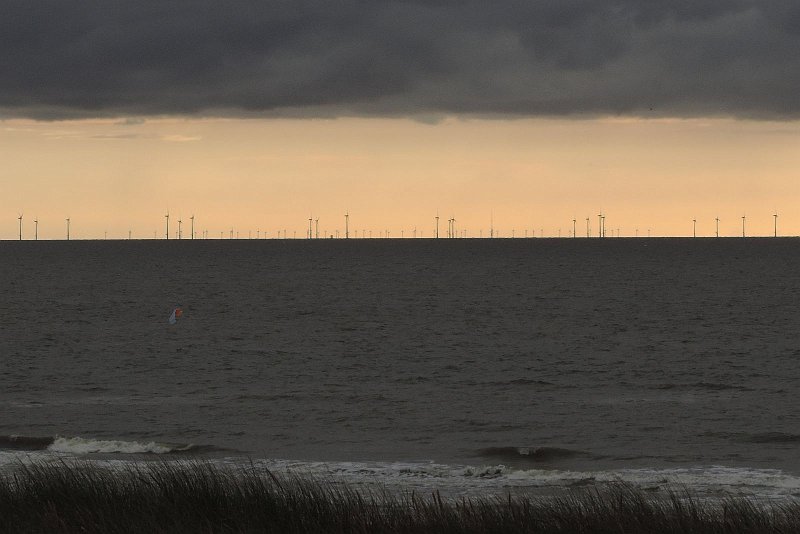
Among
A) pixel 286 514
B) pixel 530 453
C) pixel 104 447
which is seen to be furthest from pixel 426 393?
pixel 286 514

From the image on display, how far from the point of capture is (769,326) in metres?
94.0

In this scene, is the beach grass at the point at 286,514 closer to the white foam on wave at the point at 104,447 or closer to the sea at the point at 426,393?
the sea at the point at 426,393

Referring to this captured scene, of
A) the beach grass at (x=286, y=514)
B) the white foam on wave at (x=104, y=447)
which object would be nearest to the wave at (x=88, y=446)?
the white foam on wave at (x=104, y=447)

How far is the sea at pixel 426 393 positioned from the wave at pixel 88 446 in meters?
0.10

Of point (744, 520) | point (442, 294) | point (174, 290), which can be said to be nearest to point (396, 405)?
point (744, 520)

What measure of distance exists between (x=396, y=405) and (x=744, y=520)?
98.7 feet

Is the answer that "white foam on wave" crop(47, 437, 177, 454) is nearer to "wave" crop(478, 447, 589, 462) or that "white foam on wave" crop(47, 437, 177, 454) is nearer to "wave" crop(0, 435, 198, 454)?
"wave" crop(0, 435, 198, 454)

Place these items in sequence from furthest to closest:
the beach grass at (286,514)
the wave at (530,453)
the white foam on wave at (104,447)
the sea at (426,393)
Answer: the white foam on wave at (104,447), the wave at (530,453), the sea at (426,393), the beach grass at (286,514)

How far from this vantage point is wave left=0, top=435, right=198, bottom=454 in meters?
37.3

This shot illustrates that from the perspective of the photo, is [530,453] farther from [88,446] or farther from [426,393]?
[426,393]

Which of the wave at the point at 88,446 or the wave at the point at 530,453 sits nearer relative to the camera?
the wave at the point at 530,453

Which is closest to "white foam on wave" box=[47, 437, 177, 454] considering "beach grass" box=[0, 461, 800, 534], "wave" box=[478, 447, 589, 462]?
"wave" box=[478, 447, 589, 462]

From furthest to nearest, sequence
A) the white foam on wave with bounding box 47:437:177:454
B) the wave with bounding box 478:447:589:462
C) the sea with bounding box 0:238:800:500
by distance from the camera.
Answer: the white foam on wave with bounding box 47:437:177:454 < the wave with bounding box 478:447:589:462 < the sea with bounding box 0:238:800:500

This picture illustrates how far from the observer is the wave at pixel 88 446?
37.3 m
